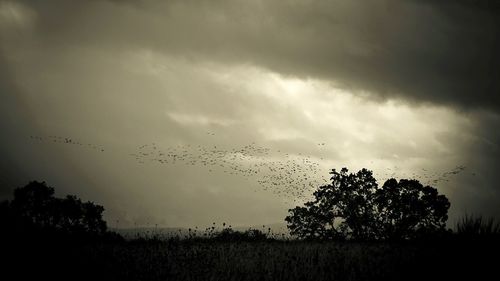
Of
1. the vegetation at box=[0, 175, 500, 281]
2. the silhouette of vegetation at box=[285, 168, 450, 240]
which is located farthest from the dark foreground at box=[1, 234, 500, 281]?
the silhouette of vegetation at box=[285, 168, 450, 240]

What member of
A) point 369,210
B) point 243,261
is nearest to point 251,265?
point 243,261

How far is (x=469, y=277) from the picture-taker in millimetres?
7988

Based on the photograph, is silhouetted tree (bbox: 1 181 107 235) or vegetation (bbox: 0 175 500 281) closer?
vegetation (bbox: 0 175 500 281)

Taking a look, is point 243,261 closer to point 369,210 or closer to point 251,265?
point 251,265

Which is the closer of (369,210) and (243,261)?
(243,261)

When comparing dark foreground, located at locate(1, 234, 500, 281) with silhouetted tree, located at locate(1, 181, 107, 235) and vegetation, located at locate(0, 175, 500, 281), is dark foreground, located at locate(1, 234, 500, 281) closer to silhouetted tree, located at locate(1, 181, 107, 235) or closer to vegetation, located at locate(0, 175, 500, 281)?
vegetation, located at locate(0, 175, 500, 281)

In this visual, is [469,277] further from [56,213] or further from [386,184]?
[56,213]

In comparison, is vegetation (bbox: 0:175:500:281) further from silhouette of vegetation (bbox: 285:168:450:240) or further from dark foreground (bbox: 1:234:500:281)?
silhouette of vegetation (bbox: 285:168:450:240)

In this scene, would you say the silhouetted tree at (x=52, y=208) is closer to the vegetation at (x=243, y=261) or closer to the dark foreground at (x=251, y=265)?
the vegetation at (x=243, y=261)

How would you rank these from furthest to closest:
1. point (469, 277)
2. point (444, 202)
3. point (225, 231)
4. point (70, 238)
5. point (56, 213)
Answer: point (56, 213) → point (444, 202) → point (225, 231) → point (70, 238) → point (469, 277)

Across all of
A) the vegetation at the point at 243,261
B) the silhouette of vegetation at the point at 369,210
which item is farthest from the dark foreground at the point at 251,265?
the silhouette of vegetation at the point at 369,210

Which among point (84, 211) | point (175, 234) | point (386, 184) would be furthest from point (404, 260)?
point (84, 211)

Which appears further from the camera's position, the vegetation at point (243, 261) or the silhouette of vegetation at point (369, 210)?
the silhouette of vegetation at point (369, 210)

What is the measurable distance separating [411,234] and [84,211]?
29.9 m
